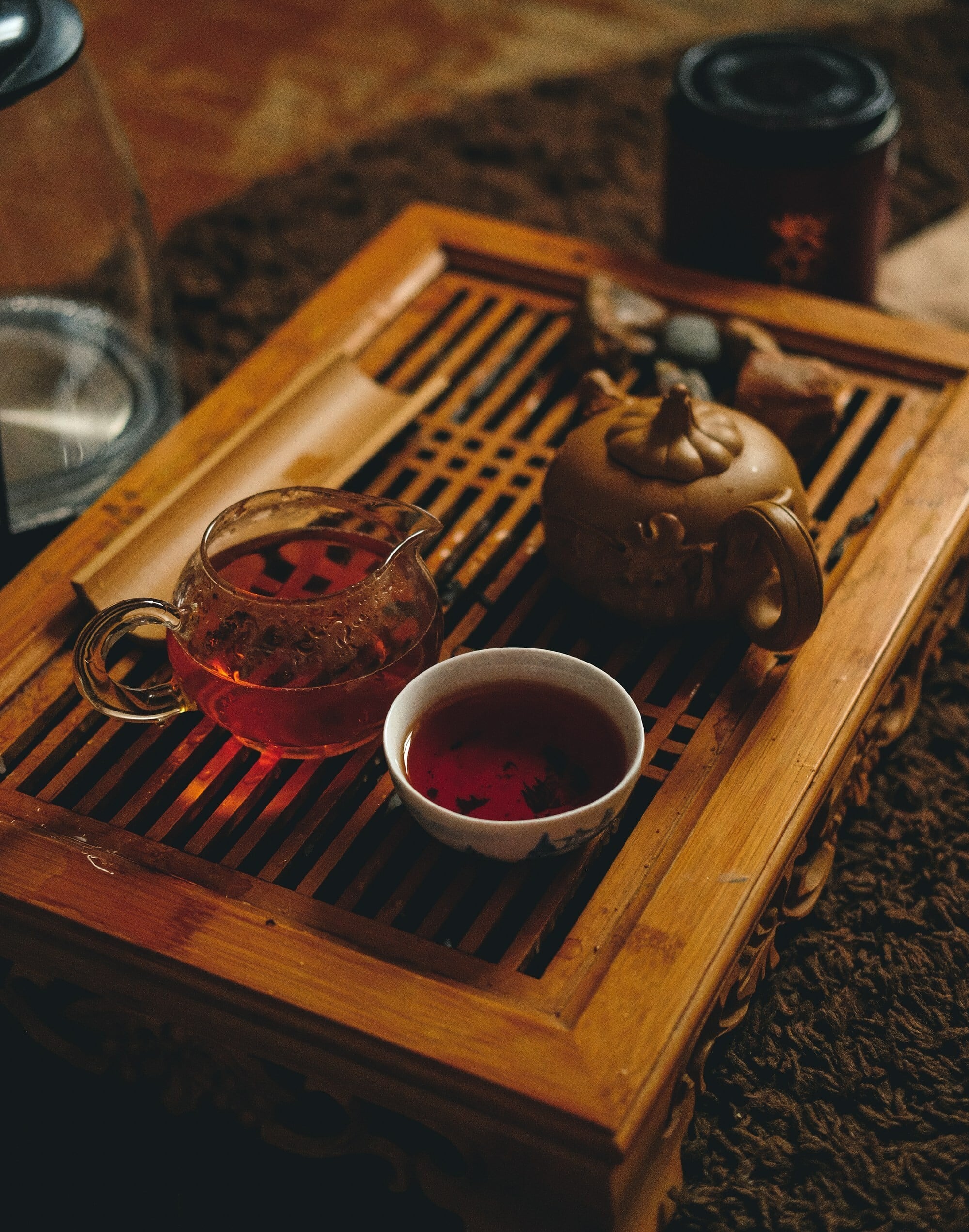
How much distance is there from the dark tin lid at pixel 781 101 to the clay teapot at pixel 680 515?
1.90 ft

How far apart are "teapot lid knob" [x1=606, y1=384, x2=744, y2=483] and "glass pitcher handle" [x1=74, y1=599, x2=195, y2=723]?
39 centimetres

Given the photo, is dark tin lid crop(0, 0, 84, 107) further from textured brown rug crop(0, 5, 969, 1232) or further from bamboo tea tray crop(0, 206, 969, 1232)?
textured brown rug crop(0, 5, 969, 1232)

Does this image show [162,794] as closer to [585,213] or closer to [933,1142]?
[933,1142]

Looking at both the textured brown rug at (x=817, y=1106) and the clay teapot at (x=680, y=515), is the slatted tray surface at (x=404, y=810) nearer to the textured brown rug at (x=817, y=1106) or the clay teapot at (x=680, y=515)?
the clay teapot at (x=680, y=515)

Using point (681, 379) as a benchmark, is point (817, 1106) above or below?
below

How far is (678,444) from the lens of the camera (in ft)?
3.39

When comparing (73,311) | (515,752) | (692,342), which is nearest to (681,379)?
(692,342)

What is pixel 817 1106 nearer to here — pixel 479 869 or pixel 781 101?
pixel 479 869

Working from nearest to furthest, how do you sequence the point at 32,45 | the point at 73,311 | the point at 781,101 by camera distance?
1. the point at 32,45
2. the point at 781,101
3. the point at 73,311

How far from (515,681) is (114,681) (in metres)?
0.30

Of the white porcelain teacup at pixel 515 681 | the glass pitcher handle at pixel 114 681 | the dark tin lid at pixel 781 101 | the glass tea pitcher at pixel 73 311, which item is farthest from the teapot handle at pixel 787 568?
the glass tea pitcher at pixel 73 311

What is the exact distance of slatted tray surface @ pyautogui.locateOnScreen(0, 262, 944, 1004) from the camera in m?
0.91

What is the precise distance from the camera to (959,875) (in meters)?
1.20

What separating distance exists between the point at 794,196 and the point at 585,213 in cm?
77
